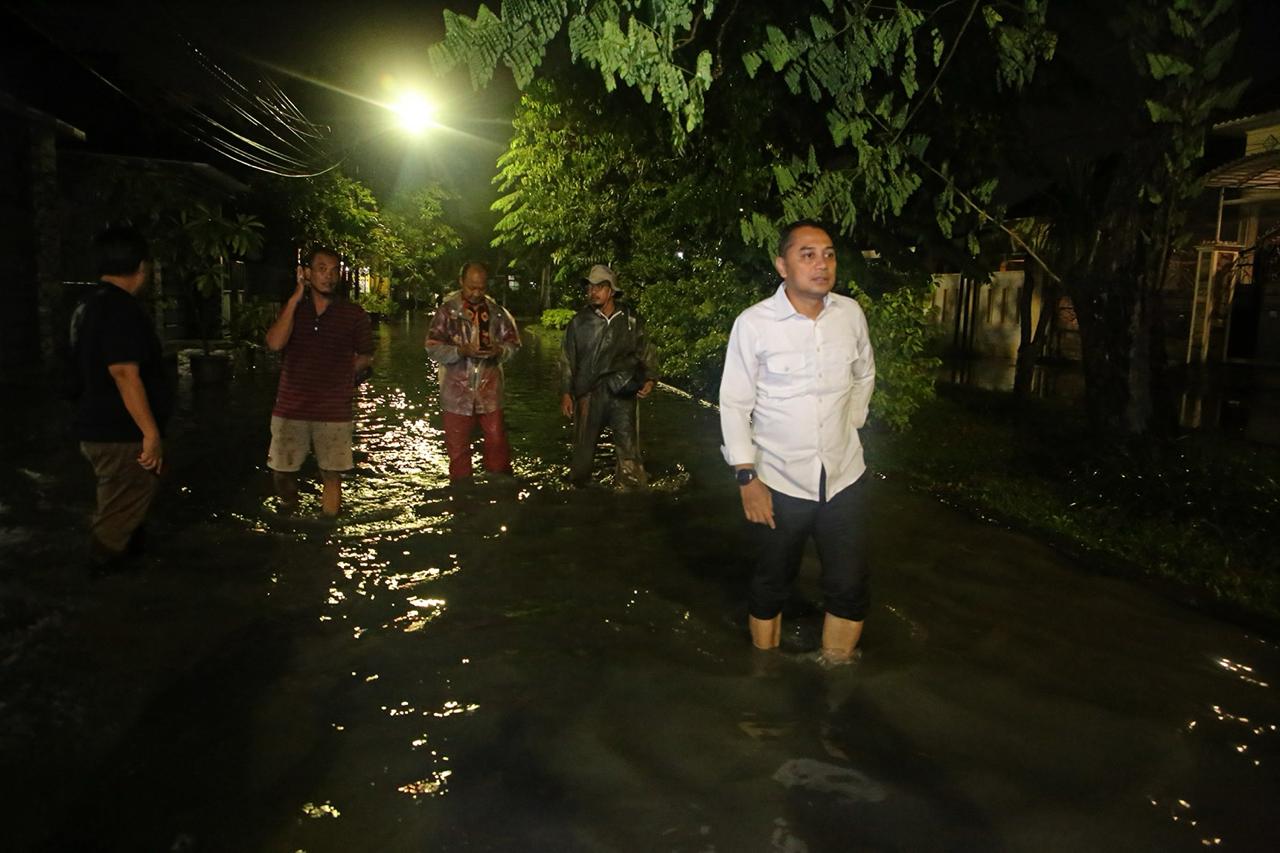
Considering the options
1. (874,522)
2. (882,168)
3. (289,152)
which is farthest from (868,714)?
(289,152)

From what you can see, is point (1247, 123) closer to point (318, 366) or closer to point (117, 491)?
point (318, 366)

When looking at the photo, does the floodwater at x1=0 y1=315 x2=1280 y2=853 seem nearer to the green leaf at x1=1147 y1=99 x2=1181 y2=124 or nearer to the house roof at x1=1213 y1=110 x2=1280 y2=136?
the green leaf at x1=1147 y1=99 x2=1181 y2=124

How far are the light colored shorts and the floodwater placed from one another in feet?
1.55

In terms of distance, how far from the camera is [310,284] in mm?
6309

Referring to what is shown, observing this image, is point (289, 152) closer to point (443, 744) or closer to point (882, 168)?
point (882, 168)

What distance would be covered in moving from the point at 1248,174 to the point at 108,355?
1722cm

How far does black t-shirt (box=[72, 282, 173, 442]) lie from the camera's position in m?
5.17

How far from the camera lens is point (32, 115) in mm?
13336

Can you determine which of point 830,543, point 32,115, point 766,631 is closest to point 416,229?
point 32,115

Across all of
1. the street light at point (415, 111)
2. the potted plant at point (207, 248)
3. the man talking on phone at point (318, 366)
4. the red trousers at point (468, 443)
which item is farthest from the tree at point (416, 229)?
the man talking on phone at point (318, 366)

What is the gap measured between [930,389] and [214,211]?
10.9m

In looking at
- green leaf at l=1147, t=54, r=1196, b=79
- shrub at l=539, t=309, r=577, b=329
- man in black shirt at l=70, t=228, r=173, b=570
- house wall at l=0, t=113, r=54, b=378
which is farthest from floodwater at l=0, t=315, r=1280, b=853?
shrub at l=539, t=309, r=577, b=329

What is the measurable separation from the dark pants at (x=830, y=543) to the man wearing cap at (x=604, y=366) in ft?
11.6

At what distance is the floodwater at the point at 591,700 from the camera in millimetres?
3150
